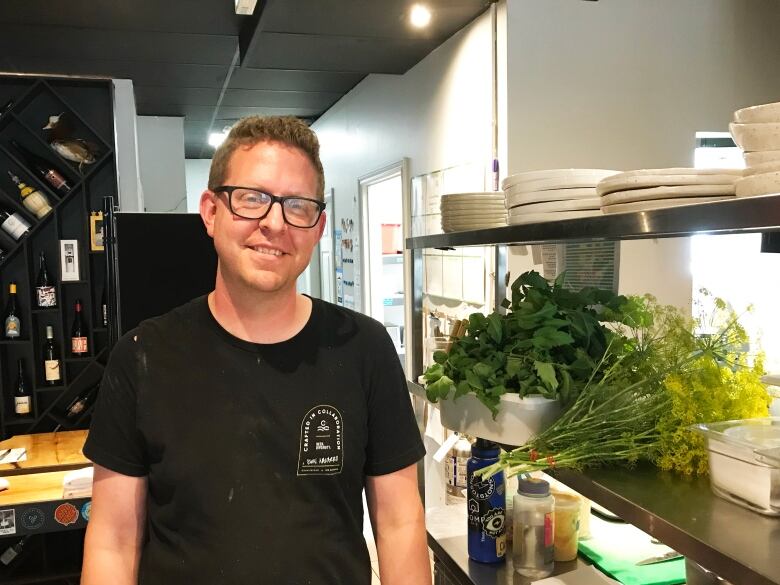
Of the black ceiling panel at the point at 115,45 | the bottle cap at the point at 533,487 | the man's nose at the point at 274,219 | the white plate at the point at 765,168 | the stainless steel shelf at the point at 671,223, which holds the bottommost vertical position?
the bottle cap at the point at 533,487

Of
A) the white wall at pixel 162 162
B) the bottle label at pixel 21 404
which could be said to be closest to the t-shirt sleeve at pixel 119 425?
the bottle label at pixel 21 404

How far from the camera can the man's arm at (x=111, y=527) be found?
125cm

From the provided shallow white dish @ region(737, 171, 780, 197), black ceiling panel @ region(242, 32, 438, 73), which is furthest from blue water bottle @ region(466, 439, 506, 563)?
black ceiling panel @ region(242, 32, 438, 73)

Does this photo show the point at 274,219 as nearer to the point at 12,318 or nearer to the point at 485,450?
the point at 485,450

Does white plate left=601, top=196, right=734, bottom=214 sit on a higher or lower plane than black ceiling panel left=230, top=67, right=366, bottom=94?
lower

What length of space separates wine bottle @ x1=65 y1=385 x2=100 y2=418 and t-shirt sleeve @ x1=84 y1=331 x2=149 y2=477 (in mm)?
2554

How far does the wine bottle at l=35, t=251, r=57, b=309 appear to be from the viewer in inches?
138

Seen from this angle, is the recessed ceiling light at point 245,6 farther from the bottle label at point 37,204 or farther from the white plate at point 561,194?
the white plate at point 561,194

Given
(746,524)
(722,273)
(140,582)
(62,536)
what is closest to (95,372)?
(62,536)

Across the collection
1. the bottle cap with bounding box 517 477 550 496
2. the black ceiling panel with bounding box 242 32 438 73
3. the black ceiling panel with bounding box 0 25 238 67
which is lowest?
the bottle cap with bounding box 517 477 550 496

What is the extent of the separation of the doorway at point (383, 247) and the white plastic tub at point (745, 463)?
10.7ft

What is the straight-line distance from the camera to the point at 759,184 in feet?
2.63

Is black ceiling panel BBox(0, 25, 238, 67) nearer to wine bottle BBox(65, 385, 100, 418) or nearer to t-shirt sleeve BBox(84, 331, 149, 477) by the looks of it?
wine bottle BBox(65, 385, 100, 418)

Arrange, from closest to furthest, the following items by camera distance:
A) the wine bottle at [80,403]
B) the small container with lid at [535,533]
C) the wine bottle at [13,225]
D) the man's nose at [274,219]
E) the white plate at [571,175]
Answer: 1. the man's nose at [274,219]
2. the white plate at [571,175]
3. the small container with lid at [535,533]
4. the wine bottle at [13,225]
5. the wine bottle at [80,403]
